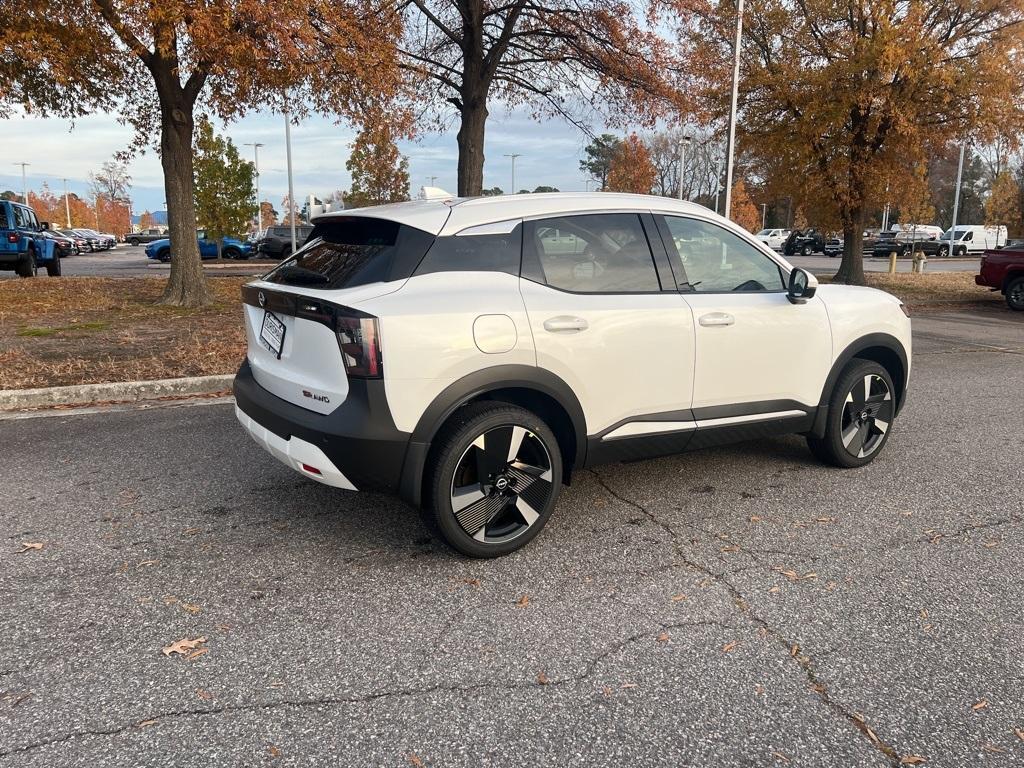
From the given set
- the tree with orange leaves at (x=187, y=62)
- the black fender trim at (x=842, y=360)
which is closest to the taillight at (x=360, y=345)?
the black fender trim at (x=842, y=360)

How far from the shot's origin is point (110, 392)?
6699 millimetres

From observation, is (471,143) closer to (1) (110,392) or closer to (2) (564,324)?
(1) (110,392)

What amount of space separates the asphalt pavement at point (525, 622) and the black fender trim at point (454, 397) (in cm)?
48

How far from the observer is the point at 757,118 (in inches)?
765

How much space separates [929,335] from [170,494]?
11659 millimetres

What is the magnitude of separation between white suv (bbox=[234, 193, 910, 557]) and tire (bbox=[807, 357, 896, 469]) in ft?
0.95

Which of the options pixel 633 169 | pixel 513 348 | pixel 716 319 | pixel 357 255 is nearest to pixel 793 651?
pixel 513 348

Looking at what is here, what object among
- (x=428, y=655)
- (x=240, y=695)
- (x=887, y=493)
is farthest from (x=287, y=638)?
(x=887, y=493)

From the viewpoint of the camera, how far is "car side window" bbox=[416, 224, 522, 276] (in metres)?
3.37

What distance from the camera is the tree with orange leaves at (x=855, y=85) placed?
16.0 meters

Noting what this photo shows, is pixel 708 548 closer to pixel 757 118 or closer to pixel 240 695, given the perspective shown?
pixel 240 695

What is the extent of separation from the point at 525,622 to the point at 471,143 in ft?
46.0

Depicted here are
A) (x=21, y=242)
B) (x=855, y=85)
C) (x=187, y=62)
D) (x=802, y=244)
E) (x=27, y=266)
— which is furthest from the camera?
(x=802, y=244)

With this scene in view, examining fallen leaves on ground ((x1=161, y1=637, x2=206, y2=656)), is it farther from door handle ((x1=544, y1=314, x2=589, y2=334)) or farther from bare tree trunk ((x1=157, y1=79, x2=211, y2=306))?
bare tree trunk ((x1=157, y1=79, x2=211, y2=306))
